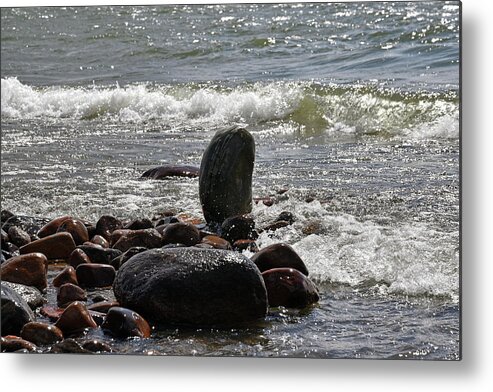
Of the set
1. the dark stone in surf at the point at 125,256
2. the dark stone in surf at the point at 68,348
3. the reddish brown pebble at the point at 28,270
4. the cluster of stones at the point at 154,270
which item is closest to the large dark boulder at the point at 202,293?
the cluster of stones at the point at 154,270

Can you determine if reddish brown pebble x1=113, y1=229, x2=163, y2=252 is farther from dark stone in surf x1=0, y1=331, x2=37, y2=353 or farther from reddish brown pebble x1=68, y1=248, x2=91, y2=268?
dark stone in surf x1=0, y1=331, x2=37, y2=353

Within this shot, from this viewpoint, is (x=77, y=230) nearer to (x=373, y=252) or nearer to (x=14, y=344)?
(x=14, y=344)

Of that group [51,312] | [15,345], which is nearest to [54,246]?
[51,312]

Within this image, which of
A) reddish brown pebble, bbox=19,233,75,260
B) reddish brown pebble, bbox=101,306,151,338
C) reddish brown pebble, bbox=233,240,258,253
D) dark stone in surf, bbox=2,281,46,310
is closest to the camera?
reddish brown pebble, bbox=101,306,151,338

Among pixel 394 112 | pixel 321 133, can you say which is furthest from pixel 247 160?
pixel 394 112

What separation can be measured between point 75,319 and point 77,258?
518 mm

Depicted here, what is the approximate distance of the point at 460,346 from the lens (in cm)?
439

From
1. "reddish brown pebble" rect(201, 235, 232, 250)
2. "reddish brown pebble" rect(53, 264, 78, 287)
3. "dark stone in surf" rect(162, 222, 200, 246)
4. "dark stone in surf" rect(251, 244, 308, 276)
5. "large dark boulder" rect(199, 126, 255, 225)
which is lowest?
"reddish brown pebble" rect(53, 264, 78, 287)

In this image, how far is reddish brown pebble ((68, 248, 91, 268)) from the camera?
5.04 m

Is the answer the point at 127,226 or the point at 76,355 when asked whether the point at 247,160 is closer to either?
the point at 127,226

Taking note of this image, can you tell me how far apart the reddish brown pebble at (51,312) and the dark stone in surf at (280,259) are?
873 millimetres

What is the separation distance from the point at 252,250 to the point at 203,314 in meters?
0.49

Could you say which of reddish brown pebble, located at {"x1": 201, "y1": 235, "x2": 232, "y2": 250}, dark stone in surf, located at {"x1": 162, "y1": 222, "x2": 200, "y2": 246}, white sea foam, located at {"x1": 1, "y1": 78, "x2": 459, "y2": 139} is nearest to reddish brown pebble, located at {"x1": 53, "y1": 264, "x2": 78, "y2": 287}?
dark stone in surf, located at {"x1": 162, "y1": 222, "x2": 200, "y2": 246}

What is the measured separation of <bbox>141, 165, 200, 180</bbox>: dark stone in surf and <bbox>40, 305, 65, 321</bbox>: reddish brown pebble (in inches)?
29.2
